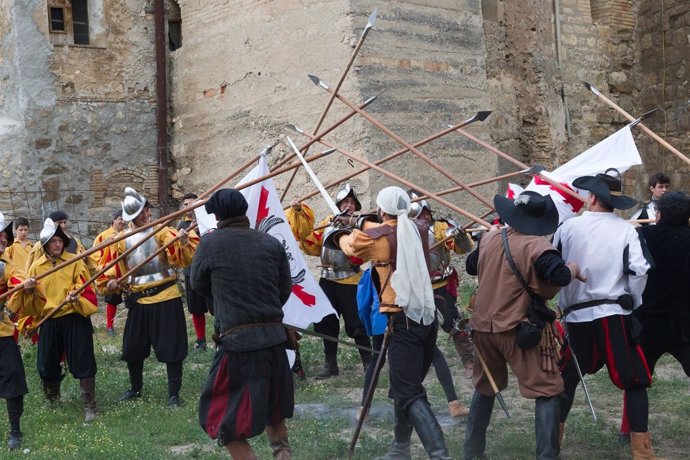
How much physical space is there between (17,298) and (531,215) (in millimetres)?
3983

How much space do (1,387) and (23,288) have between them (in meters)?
0.73

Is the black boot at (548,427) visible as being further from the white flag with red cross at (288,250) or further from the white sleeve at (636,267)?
the white flag with red cross at (288,250)

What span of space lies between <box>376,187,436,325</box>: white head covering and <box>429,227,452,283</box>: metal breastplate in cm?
144

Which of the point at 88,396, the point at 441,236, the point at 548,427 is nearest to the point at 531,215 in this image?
the point at 548,427

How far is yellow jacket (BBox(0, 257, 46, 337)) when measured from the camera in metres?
7.23

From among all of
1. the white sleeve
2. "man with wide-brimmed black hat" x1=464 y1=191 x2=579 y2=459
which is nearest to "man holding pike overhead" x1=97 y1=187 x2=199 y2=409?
"man with wide-brimmed black hat" x1=464 y1=191 x2=579 y2=459

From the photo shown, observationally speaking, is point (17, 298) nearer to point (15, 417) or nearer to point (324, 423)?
point (15, 417)

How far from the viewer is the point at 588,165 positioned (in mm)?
7156

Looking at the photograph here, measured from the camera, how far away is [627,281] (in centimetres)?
596

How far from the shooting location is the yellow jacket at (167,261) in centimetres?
814

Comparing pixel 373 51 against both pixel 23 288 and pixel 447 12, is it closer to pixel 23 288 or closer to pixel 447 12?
pixel 447 12

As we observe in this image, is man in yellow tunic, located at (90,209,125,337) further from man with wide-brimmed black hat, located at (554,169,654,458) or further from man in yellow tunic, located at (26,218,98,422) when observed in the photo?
man with wide-brimmed black hat, located at (554,169,654,458)

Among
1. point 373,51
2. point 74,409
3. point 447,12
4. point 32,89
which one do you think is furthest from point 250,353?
point 32,89

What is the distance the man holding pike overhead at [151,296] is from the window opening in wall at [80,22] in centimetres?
673
